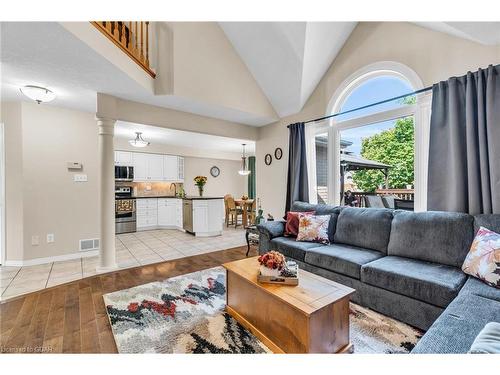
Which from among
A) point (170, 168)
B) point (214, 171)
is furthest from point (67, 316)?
point (214, 171)

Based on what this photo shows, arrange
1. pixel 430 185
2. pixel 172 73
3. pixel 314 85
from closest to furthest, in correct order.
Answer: pixel 430 185, pixel 172 73, pixel 314 85

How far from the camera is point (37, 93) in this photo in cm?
279

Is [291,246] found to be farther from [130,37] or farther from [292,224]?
[130,37]

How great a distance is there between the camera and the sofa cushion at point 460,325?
106 centimetres

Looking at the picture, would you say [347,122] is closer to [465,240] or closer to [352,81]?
[352,81]

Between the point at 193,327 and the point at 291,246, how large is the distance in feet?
4.67

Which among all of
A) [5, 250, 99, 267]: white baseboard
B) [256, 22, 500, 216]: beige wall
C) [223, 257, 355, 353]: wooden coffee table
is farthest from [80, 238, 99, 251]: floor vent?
[223, 257, 355, 353]: wooden coffee table

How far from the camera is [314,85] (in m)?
3.70

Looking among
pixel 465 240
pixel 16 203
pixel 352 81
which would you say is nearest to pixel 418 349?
pixel 465 240

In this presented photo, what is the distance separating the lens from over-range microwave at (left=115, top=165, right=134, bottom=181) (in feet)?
19.9

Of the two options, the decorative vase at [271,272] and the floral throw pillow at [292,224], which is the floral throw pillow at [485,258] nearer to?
the decorative vase at [271,272]

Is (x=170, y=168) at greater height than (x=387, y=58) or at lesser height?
lesser

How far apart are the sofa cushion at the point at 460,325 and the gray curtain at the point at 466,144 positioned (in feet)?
3.59
